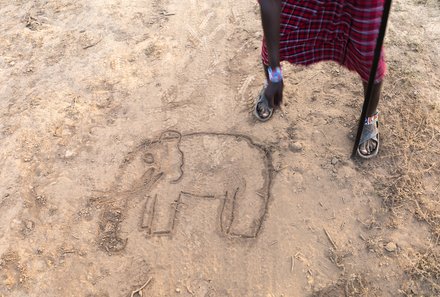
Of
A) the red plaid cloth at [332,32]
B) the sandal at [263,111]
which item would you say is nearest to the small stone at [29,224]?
the sandal at [263,111]

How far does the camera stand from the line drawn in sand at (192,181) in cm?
216

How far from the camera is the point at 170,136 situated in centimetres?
257

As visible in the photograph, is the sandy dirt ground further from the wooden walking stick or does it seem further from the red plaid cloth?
the red plaid cloth

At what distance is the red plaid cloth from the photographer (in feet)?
5.92

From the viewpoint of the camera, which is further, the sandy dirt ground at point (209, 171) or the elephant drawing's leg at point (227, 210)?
the elephant drawing's leg at point (227, 210)

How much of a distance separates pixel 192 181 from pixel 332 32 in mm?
1073

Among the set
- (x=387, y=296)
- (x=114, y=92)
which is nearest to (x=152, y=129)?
(x=114, y=92)

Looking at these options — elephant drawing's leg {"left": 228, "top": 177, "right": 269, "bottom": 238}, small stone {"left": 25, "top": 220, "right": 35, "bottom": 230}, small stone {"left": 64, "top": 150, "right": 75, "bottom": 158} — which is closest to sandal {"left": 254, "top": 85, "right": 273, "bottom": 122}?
elephant drawing's leg {"left": 228, "top": 177, "right": 269, "bottom": 238}

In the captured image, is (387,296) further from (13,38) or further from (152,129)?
(13,38)

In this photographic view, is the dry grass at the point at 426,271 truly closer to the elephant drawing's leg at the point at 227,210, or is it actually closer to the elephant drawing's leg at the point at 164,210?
the elephant drawing's leg at the point at 227,210

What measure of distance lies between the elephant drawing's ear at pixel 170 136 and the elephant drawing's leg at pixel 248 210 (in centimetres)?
55

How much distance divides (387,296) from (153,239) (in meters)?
1.13

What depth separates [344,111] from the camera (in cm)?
251

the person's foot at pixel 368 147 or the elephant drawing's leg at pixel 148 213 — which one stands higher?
the person's foot at pixel 368 147
